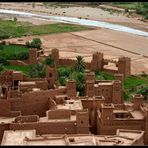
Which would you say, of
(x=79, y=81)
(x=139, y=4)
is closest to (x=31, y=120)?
(x=79, y=81)

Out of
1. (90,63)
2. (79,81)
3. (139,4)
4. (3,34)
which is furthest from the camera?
(139,4)

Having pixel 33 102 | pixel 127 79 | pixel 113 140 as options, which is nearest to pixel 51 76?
pixel 33 102

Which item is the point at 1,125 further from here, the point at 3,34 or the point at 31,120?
the point at 3,34

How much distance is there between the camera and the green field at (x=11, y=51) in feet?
192

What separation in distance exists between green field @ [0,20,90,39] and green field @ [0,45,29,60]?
9.61 metres

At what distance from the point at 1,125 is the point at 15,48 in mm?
38477

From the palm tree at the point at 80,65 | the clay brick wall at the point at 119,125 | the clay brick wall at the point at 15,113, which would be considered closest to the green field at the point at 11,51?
the palm tree at the point at 80,65

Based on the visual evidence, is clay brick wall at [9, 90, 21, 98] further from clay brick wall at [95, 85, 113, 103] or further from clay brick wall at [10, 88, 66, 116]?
clay brick wall at [95, 85, 113, 103]

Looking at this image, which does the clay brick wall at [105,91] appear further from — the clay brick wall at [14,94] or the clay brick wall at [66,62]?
the clay brick wall at [66,62]

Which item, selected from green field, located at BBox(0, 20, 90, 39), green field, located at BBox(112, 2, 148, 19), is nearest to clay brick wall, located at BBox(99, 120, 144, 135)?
green field, located at BBox(0, 20, 90, 39)

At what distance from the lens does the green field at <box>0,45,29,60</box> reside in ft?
192

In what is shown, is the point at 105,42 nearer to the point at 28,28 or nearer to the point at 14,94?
the point at 28,28

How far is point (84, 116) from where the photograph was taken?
27688 millimetres

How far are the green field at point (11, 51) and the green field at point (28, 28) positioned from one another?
9607 mm
